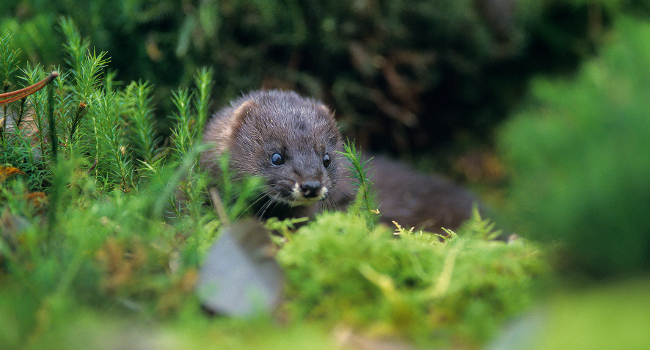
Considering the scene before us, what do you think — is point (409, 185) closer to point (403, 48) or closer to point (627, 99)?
point (403, 48)

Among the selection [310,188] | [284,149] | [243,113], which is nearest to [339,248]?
[310,188]

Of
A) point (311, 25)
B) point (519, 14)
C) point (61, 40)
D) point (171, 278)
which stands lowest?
point (171, 278)

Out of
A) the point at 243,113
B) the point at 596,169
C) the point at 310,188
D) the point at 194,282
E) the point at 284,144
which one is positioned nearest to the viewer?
the point at 596,169

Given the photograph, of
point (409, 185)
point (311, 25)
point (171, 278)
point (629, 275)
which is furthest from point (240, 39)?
point (629, 275)

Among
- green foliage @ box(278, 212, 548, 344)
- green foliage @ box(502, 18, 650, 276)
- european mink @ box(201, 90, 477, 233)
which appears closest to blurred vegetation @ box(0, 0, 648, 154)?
european mink @ box(201, 90, 477, 233)

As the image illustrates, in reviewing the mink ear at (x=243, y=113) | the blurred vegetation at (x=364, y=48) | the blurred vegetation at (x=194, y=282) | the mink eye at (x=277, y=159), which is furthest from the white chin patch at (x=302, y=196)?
the blurred vegetation at (x=364, y=48)

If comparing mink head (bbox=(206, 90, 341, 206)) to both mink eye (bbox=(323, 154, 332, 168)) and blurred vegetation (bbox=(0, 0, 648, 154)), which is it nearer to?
mink eye (bbox=(323, 154, 332, 168))

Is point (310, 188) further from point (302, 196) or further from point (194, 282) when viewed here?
point (194, 282)
